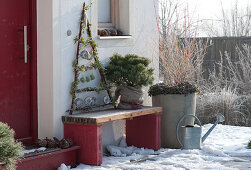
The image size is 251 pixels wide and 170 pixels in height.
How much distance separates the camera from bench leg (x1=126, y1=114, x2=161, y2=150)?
634 cm

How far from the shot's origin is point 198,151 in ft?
20.1

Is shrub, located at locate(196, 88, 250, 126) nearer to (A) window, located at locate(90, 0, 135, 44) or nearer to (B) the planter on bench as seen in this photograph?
(A) window, located at locate(90, 0, 135, 44)

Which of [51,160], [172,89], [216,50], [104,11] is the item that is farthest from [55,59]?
[216,50]

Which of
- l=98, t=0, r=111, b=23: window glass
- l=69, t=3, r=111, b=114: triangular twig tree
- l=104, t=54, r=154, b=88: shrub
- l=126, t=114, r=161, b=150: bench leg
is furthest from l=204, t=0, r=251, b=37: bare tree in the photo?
l=69, t=3, r=111, b=114: triangular twig tree

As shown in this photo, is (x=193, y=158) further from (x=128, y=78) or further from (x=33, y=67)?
(x=33, y=67)

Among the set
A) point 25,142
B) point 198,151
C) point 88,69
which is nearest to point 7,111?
point 25,142

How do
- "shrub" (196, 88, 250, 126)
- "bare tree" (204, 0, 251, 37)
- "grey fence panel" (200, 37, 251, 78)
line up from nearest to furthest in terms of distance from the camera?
1. "shrub" (196, 88, 250, 126)
2. "grey fence panel" (200, 37, 251, 78)
3. "bare tree" (204, 0, 251, 37)

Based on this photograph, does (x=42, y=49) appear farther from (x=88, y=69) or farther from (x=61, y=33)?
(x=88, y=69)

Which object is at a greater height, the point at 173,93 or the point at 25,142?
the point at 173,93

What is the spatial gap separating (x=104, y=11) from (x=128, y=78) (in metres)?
1.02

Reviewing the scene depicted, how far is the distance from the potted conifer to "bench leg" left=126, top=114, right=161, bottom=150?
0.92 feet

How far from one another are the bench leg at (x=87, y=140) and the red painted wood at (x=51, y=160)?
0.08m

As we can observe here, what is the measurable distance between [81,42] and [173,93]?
1450mm

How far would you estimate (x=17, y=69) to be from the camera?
536 cm
